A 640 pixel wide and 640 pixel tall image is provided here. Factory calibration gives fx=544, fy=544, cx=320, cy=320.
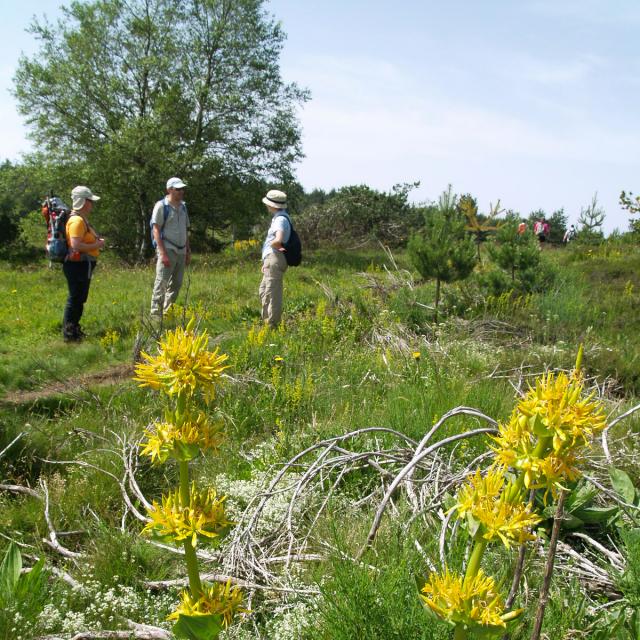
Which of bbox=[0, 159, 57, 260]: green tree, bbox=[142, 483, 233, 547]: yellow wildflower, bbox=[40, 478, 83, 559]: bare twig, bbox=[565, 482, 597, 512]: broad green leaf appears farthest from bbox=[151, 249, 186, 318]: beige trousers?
bbox=[0, 159, 57, 260]: green tree

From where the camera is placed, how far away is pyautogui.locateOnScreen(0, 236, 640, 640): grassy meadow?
1979 mm

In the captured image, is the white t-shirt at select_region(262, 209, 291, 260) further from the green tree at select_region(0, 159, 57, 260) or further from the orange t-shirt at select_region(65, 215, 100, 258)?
the green tree at select_region(0, 159, 57, 260)

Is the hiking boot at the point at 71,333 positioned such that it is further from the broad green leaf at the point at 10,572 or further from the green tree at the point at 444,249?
the broad green leaf at the point at 10,572

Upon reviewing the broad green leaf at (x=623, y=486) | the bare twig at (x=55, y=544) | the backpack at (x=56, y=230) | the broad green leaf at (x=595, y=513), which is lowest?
the bare twig at (x=55, y=544)

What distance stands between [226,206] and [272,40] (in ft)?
20.5

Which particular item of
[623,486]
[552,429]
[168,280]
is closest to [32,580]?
[552,429]

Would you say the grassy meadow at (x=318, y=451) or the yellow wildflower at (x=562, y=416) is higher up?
the yellow wildflower at (x=562, y=416)

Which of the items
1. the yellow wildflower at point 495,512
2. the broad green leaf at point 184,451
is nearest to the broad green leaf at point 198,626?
the broad green leaf at point 184,451

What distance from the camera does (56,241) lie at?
22.8 feet

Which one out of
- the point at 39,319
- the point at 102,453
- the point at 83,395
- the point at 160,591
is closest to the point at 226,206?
the point at 39,319

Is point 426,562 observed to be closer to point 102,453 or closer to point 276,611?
point 276,611

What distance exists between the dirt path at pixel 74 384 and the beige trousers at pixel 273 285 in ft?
6.25

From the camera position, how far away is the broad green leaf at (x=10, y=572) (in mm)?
2090

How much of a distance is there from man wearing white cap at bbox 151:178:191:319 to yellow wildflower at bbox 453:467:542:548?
6462 mm
